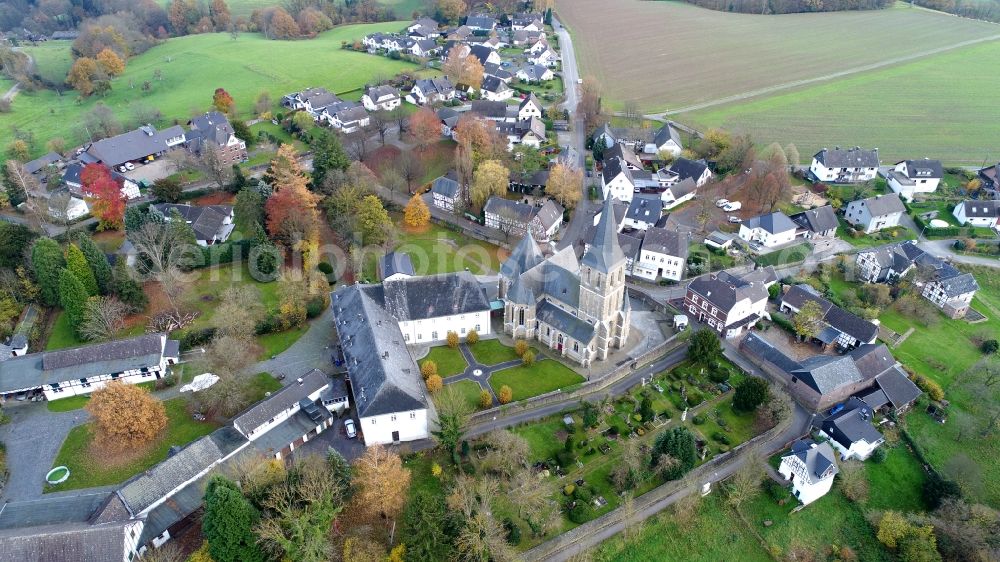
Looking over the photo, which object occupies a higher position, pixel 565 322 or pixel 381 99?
pixel 381 99

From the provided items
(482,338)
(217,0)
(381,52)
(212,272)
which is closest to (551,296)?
(482,338)

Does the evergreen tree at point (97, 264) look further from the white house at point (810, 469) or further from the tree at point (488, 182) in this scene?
the white house at point (810, 469)

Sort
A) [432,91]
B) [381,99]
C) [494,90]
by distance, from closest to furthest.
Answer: [381,99] < [432,91] < [494,90]

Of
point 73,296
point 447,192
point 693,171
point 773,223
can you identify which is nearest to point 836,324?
point 773,223

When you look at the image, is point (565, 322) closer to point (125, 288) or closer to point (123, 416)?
point (123, 416)

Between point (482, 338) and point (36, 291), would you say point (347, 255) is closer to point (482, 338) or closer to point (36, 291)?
point (482, 338)

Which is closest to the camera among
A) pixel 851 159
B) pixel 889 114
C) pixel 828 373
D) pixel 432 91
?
pixel 828 373
